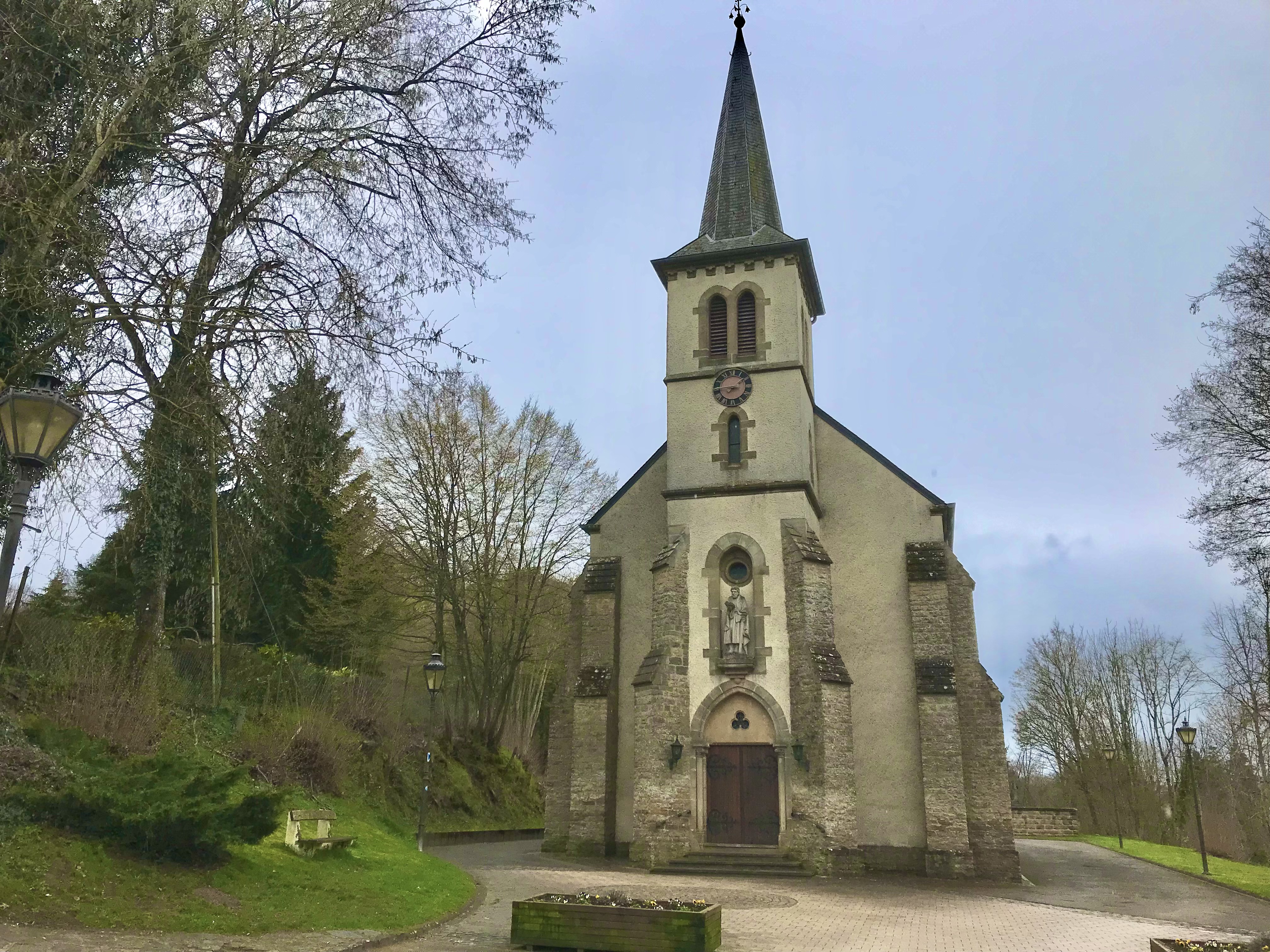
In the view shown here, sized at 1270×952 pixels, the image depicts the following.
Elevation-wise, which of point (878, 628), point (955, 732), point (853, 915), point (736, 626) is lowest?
point (853, 915)

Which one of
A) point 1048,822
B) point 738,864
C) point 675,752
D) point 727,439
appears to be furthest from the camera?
point 1048,822

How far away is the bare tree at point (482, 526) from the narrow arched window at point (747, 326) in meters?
11.0

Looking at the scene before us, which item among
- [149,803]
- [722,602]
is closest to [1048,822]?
[722,602]

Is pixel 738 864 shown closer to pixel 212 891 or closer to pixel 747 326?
pixel 212 891

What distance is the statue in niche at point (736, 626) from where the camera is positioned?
20.0m

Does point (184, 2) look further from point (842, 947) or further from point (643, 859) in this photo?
point (643, 859)

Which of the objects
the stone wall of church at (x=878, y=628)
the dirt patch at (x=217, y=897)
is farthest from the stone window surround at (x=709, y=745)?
the dirt patch at (x=217, y=897)

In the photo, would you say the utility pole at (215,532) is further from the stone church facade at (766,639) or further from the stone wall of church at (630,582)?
the stone wall of church at (630,582)

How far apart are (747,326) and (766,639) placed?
818 centimetres

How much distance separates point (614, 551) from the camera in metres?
23.6

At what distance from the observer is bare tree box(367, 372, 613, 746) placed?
3072 centimetres

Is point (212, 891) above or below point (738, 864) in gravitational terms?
above

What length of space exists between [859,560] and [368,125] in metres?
15.6

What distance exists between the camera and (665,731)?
19328 millimetres
